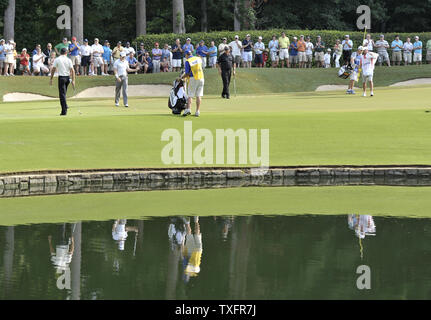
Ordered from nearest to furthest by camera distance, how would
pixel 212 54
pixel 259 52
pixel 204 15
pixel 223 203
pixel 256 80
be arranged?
pixel 223 203 → pixel 256 80 → pixel 212 54 → pixel 259 52 → pixel 204 15

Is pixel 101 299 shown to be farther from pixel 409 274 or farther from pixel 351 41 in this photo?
pixel 351 41

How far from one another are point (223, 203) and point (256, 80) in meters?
26.9

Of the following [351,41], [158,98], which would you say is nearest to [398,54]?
[351,41]

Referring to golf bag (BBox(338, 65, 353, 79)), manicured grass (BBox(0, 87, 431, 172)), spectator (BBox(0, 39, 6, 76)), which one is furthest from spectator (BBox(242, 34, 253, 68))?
manicured grass (BBox(0, 87, 431, 172))

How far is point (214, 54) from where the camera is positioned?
4397 cm

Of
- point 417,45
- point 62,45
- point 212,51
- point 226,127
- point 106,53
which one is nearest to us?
point 226,127

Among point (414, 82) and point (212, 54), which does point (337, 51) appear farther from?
point (212, 54)

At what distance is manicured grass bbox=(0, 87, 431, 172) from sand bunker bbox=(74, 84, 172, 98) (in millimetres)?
10290

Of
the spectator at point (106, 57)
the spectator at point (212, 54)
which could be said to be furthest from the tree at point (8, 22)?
the spectator at point (212, 54)

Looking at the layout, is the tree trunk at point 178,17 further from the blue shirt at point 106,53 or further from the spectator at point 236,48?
the blue shirt at point 106,53

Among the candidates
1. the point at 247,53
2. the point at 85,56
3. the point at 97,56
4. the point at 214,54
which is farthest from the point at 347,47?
the point at 85,56

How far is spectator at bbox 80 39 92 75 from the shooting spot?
42938 mm

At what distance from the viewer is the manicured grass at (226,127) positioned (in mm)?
21422

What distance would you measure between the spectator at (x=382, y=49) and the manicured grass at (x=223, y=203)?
95.1 feet
